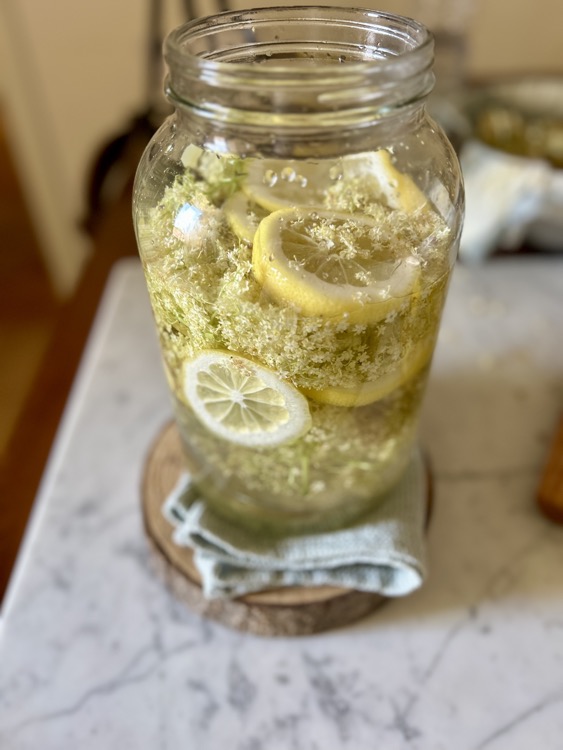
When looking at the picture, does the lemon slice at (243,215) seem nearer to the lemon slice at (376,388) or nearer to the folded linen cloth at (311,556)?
the lemon slice at (376,388)

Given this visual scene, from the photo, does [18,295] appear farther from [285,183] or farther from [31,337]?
[285,183]

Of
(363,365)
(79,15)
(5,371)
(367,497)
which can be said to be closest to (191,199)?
(363,365)

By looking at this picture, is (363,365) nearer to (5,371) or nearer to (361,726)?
(361,726)

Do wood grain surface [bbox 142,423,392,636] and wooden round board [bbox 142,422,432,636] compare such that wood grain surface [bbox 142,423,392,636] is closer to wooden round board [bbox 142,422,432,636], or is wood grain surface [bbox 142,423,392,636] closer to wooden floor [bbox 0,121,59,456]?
wooden round board [bbox 142,422,432,636]

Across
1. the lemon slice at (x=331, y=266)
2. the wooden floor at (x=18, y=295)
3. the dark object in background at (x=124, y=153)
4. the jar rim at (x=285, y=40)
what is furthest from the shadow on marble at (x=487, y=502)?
the wooden floor at (x=18, y=295)

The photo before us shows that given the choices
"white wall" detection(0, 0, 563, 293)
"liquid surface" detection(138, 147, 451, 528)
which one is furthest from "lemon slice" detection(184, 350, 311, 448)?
"white wall" detection(0, 0, 563, 293)

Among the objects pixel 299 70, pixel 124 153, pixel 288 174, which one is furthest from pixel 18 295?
pixel 299 70
